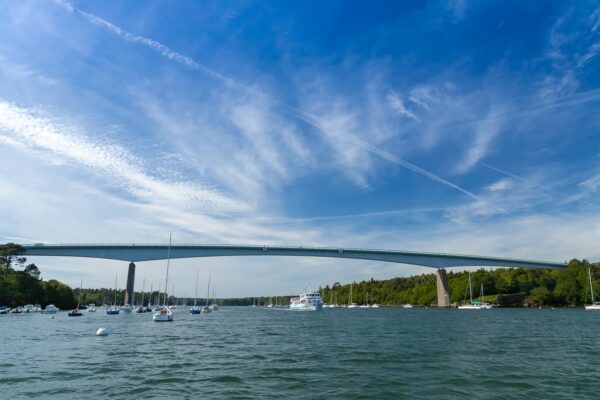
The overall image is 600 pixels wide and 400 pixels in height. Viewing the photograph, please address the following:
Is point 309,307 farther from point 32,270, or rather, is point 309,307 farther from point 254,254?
point 32,270

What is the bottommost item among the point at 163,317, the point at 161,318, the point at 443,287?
the point at 161,318

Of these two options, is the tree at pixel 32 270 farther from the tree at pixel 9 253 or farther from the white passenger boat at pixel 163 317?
the white passenger boat at pixel 163 317

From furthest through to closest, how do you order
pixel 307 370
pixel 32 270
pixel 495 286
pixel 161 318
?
pixel 495 286, pixel 32 270, pixel 161 318, pixel 307 370

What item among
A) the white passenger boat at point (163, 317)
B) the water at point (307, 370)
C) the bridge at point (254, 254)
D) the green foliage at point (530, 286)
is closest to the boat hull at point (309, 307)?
the bridge at point (254, 254)

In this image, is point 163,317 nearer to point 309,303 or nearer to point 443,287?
point 309,303

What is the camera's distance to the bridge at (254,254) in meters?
118

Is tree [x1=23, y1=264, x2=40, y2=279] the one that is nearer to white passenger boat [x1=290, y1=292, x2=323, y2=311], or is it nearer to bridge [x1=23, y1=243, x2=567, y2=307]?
bridge [x1=23, y1=243, x2=567, y2=307]

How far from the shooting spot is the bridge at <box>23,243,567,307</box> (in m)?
118

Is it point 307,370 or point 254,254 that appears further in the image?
point 254,254

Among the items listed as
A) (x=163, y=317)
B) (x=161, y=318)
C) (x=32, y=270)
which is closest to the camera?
(x=161, y=318)

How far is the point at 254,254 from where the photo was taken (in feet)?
450

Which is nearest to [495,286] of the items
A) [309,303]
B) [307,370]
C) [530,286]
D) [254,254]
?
[530,286]

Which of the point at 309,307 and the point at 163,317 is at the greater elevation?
the point at 163,317

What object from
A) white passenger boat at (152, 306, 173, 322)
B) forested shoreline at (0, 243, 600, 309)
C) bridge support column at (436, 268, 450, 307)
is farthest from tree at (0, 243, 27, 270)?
bridge support column at (436, 268, 450, 307)
